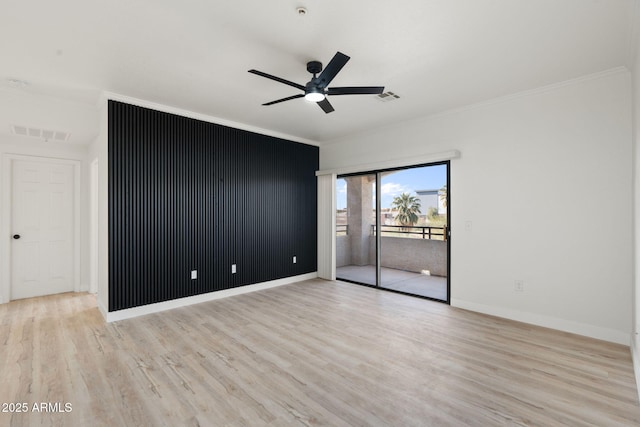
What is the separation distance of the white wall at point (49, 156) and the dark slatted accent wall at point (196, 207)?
211 centimetres

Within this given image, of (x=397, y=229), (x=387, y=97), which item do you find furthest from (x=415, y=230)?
(x=387, y=97)

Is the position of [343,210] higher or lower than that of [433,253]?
higher

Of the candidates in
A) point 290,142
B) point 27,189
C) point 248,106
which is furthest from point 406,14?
point 27,189

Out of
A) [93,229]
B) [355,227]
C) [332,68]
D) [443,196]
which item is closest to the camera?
[332,68]

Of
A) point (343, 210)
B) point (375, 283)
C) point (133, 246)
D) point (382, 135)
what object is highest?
point (382, 135)

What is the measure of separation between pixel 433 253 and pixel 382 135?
2.66 metres

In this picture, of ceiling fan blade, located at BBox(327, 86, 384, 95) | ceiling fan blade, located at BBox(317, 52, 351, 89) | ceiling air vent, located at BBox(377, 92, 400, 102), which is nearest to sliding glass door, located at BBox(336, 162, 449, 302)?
ceiling air vent, located at BBox(377, 92, 400, 102)

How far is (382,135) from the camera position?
526 centimetres

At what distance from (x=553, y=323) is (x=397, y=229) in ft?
9.74

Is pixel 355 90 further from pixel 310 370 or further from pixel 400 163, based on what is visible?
pixel 310 370

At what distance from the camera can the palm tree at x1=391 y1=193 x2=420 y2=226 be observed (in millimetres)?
5591

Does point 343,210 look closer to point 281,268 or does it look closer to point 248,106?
point 281,268

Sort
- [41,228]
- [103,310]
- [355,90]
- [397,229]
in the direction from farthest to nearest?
[397,229]
[41,228]
[103,310]
[355,90]

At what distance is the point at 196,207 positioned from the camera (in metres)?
4.53
